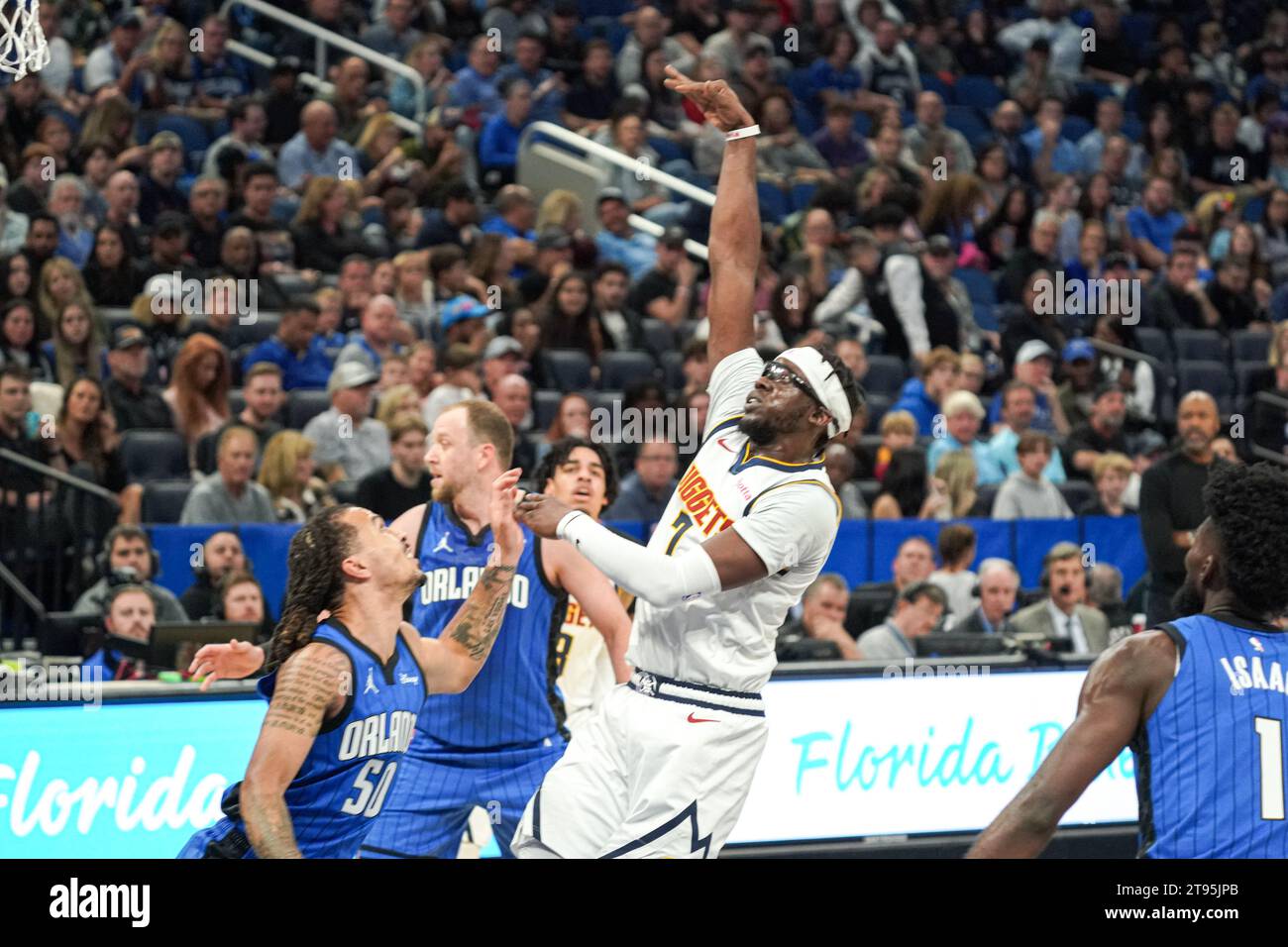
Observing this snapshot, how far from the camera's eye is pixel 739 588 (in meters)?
5.39

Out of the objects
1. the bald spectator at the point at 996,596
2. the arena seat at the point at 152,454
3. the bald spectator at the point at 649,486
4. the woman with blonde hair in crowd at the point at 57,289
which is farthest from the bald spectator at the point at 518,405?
the bald spectator at the point at 996,596

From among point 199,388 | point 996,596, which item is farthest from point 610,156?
point 996,596

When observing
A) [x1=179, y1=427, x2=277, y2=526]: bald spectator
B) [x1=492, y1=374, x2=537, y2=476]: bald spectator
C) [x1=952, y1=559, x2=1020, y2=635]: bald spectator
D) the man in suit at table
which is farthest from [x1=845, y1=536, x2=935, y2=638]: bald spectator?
[x1=179, y1=427, x2=277, y2=526]: bald spectator

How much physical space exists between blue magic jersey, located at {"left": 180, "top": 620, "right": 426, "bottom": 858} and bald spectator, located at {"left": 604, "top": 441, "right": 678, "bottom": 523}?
17.2 ft

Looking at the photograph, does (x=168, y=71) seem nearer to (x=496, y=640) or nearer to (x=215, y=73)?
(x=215, y=73)

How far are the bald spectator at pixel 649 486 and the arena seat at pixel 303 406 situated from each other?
1.82m

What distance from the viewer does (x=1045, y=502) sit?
37.7 feet

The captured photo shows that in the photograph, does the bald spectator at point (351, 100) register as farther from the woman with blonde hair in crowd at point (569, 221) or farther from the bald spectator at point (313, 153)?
the woman with blonde hair in crowd at point (569, 221)

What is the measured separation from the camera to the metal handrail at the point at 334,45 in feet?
48.5

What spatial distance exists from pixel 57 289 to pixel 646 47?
20.3ft
